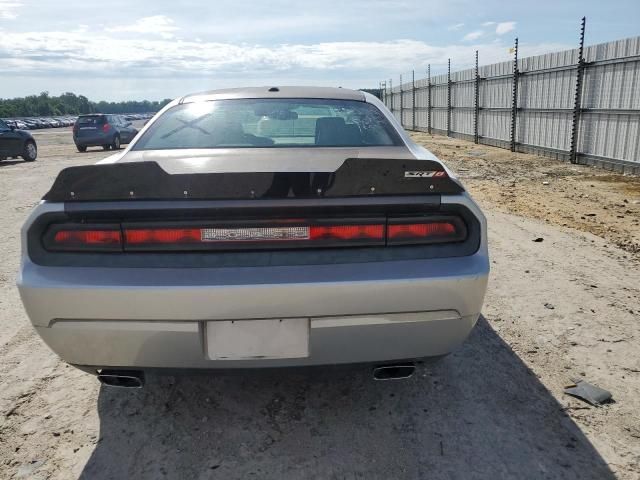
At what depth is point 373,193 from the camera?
6.70 feet

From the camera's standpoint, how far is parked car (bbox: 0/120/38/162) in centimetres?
1683

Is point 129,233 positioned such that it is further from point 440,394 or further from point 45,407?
point 440,394

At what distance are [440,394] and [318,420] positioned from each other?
0.69 meters

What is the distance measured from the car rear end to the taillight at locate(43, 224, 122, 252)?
2233 cm

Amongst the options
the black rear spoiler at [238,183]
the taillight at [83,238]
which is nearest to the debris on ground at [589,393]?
the black rear spoiler at [238,183]

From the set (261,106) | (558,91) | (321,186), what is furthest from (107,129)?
(321,186)

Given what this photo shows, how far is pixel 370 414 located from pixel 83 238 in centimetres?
158

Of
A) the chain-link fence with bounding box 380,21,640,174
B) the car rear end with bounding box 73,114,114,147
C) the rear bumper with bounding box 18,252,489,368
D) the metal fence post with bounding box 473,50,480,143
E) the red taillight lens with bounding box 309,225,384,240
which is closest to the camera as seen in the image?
the rear bumper with bounding box 18,252,489,368

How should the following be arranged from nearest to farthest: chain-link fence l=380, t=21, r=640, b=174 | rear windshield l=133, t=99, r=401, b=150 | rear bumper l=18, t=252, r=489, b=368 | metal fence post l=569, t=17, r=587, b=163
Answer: rear bumper l=18, t=252, r=489, b=368
rear windshield l=133, t=99, r=401, b=150
chain-link fence l=380, t=21, r=640, b=174
metal fence post l=569, t=17, r=587, b=163

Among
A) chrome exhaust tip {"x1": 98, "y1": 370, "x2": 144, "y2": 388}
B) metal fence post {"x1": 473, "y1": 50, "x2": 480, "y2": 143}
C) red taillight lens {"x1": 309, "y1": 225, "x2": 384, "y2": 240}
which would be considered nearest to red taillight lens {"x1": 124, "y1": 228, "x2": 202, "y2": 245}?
red taillight lens {"x1": 309, "y1": 225, "x2": 384, "y2": 240}

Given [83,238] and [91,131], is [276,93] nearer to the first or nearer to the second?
[83,238]

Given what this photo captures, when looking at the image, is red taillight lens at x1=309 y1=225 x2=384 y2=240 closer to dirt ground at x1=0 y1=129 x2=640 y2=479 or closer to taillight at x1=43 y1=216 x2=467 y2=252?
taillight at x1=43 y1=216 x2=467 y2=252

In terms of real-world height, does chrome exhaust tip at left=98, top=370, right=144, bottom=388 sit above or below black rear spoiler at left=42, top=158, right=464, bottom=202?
below

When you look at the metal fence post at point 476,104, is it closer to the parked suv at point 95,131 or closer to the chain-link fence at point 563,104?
the chain-link fence at point 563,104
